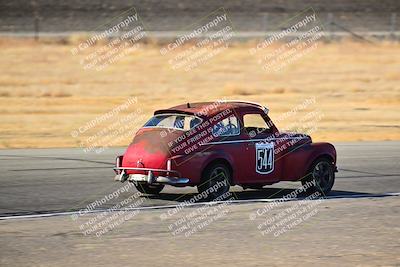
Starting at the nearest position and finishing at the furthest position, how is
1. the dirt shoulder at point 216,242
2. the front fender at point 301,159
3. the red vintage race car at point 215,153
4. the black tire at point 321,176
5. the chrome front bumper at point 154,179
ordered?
the dirt shoulder at point 216,242 → the chrome front bumper at point 154,179 → the red vintage race car at point 215,153 → the front fender at point 301,159 → the black tire at point 321,176

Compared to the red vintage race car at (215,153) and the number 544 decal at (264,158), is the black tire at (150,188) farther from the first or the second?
the number 544 decal at (264,158)

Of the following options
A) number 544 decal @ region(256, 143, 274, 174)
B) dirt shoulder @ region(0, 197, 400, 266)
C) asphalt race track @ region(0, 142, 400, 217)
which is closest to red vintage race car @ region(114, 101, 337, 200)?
number 544 decal @ region(256, 143, 274, 174)

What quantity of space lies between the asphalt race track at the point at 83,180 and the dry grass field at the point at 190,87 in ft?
12.8

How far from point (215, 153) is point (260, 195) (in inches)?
68.0

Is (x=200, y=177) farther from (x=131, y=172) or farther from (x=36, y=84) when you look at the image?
(x=36, y=84)

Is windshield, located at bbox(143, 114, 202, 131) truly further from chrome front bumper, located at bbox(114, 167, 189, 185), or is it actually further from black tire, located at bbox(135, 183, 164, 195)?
black tire, located at bbox(135, 183, 164, 195)

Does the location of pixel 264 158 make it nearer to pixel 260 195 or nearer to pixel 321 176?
pixel 260 195

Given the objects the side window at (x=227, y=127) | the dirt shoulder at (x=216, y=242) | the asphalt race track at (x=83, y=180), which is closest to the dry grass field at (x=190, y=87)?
the asphalt race track at (x=83, y=180)

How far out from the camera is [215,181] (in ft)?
47.7

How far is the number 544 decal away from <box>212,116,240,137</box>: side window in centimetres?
45

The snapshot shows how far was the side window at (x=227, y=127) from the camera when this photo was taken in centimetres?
1464

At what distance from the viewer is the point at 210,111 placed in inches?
581

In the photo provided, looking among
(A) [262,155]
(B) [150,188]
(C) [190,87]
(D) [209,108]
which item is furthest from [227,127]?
(C) [190,87]

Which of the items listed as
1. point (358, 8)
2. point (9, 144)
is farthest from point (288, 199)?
point (358, 8)
